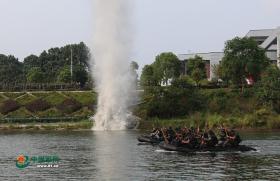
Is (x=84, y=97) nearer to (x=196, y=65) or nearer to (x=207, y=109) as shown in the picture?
(x=207, y=109)

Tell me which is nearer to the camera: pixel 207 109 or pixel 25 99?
pixel 207 109

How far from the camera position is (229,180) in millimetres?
37312

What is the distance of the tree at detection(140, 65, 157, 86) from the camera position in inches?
5197

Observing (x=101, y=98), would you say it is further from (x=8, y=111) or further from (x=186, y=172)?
(x=186, y=172)

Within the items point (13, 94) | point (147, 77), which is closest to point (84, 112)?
point (13, 94)

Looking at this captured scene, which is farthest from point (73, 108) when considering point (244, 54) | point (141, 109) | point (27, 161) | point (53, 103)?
point (27, 161)

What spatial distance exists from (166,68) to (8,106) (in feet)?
148

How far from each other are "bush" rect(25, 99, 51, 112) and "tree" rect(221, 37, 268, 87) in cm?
3406

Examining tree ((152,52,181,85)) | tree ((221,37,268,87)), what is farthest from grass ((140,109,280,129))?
tree ((152,52,181,85))

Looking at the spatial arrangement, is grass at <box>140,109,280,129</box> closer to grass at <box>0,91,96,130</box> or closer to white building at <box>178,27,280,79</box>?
grass at <box>0,91,96,130</box>

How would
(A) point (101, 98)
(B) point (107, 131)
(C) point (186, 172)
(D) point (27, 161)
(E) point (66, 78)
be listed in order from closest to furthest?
(C) point (186, 172) → (D) point (27, 161) → (B) point (107, 131) → (A) point (101, 98) → (E) point (66, 78)

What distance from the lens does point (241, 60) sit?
341 feet

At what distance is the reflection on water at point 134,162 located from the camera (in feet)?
130

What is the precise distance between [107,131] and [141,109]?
444 inches
